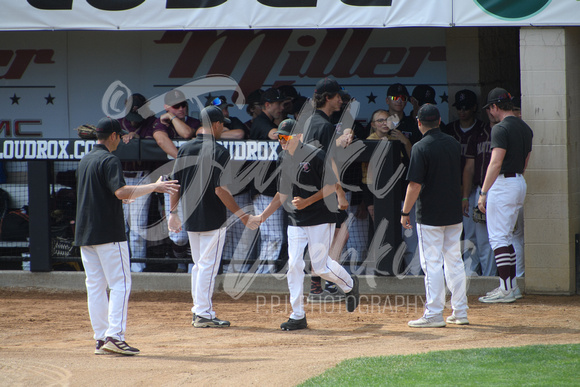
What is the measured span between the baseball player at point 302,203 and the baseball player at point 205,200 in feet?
1.80

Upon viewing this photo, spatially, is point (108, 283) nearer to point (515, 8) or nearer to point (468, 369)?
point (468, 369)

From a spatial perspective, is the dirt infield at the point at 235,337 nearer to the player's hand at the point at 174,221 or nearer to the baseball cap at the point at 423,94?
the player's hand at the point at 174,221

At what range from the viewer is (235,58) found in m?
10.5

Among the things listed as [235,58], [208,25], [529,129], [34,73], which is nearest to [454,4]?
[529,129]

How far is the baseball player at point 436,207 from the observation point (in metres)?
6.22

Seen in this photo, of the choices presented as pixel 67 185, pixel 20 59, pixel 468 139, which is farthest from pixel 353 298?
pixel 20 59

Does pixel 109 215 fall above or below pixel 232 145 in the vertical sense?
below

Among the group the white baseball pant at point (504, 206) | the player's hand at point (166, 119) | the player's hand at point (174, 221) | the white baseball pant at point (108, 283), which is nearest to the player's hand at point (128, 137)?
the player's hand at point (166, 119)

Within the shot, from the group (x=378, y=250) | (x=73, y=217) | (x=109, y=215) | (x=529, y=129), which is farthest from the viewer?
(x=73, y=217)

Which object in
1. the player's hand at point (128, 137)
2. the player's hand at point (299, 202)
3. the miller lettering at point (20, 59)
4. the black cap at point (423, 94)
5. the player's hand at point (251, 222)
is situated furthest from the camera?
the miller lettering at point (20, 59)

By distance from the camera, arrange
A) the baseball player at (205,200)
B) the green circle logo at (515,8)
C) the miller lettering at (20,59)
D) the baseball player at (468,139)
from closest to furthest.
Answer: the baseball player at (205,200) → the green circle logo at (515,8) → the baseball player at (468,139) → the miller lettering at (20,59)

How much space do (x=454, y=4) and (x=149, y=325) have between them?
14.2ft

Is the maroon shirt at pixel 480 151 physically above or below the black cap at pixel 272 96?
below

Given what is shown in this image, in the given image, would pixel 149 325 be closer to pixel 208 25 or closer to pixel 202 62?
pixel 208 25
